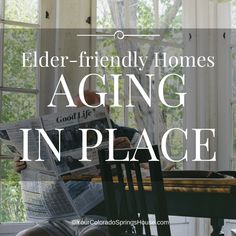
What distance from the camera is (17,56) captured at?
2818 millimetres

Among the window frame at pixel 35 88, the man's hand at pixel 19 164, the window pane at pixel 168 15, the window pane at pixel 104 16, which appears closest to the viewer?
the man's hand at pixel 19 164

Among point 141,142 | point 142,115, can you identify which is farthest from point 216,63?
point 141,142

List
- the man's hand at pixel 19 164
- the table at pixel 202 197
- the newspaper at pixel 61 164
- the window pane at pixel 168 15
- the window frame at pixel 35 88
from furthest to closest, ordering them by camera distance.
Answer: the window pane at pixel 168 15
the window frame at pixel 35 88
the man's hand at pixel 19 164
the newspaper at pixel 61 164
the table at pixel 202 197

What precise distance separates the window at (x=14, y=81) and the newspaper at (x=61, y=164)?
0.47 metres

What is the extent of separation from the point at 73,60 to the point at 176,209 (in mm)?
1355

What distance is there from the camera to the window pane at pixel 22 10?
2.81 metres

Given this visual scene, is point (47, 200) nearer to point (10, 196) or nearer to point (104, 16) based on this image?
point (10, 196)

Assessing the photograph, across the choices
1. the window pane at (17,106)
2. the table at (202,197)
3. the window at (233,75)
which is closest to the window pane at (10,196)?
the window pane at (17,106)

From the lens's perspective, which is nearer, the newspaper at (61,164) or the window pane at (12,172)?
the newspaper at (61,164)

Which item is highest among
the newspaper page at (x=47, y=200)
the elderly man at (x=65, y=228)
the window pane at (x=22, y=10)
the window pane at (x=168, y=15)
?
the window pane at (x=168, y=15)

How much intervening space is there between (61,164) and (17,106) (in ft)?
2.38

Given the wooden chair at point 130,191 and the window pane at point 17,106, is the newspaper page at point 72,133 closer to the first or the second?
the wooden chair at point 130,191

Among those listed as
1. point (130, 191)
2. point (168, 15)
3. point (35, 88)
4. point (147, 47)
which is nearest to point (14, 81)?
point (35, 88)

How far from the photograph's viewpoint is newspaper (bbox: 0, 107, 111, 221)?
217 cm
